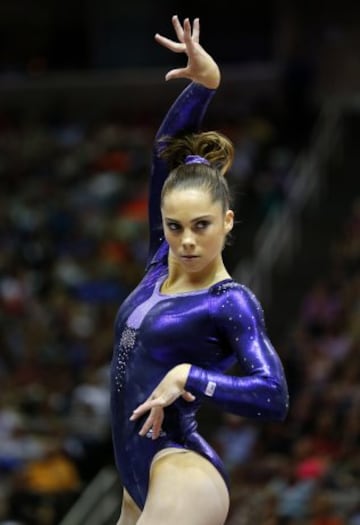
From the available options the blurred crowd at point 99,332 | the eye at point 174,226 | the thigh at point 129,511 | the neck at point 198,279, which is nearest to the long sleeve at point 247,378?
the neck at point 198,279

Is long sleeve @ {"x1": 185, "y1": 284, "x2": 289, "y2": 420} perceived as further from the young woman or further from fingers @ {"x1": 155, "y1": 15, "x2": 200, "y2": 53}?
fingers @ {"x1": 155, "y1": 15, "x2": 200, "y2": 53}

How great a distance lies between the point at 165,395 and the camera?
319 centimetres

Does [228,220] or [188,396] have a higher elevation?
[228,220]

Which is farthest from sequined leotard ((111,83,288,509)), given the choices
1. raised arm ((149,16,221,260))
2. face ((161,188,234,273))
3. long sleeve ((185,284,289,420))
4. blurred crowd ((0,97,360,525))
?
blurred crowd ((0,97,360,525))

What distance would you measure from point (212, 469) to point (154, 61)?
1245cm

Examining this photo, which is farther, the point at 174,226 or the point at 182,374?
the point at 174,226

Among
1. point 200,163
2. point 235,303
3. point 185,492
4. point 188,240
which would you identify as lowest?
point 185,492

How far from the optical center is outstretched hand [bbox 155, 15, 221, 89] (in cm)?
360

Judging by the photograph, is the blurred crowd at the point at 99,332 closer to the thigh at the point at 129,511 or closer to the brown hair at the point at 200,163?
the brown hair at the point at 200,163

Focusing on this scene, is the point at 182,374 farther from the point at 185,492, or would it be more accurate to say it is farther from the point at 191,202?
the point at 191,202

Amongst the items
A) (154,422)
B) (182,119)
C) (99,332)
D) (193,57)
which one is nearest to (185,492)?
(154,422)

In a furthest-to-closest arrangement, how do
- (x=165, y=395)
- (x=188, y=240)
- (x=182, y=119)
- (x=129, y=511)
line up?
(x=182, y=119)
(x=129, y=511)
(x=188, y=240)
(x=165, y=395)

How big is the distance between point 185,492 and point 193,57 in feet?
3.94

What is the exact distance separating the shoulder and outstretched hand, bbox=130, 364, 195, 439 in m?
0.20
